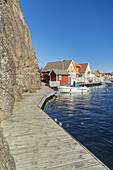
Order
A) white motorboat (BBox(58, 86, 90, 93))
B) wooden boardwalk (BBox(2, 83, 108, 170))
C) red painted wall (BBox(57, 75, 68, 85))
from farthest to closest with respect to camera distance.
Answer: red painted wall (BBox(57, 75, 68, 85)) → white motorboat (BBox(58, 86, 90, 93)) → wooden boardwalk (BBox(2, 83, 108, 170))

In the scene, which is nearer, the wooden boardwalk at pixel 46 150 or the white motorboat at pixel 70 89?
the wooden boardwalk at pixel 46 150

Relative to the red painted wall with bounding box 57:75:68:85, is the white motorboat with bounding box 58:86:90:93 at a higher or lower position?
lower

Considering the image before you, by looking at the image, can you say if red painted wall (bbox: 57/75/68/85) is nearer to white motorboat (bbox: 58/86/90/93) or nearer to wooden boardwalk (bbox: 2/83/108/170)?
white motorboat (bbox: 58/86/90/93)

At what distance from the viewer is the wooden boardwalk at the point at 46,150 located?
4.01 meters

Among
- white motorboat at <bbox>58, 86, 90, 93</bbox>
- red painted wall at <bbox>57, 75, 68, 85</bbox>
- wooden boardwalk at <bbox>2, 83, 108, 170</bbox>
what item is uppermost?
red painted wall at <bbox>57, 75, 68, 85</bbox>

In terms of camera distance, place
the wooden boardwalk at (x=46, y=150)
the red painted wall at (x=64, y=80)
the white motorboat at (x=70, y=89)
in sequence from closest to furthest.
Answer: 1. the wooden boardwalk at (x=46, y=150)
2. the white motorboat at (x=70, y=89)
3. the red painted wall at (x=64, y=80)

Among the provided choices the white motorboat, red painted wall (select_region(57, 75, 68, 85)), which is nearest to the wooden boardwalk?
the white motorboat

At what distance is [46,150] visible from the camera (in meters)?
4.86

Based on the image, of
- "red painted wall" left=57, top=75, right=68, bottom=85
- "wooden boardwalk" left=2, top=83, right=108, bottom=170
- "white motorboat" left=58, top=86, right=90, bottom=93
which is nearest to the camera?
"wooden boardwalk" left=2, top=83, right=108, bottom=170

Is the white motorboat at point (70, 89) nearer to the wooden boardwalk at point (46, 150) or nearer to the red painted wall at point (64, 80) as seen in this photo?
the red painted wall at point (64, 80)

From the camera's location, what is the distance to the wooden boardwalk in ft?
13.2

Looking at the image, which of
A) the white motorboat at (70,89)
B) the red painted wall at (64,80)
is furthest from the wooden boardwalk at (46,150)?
the red painted wall at (64,80)

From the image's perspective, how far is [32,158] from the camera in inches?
170

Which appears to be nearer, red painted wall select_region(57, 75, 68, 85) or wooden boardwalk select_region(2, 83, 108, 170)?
wooden boardwalk select_region(2, 83, 108, 170)
